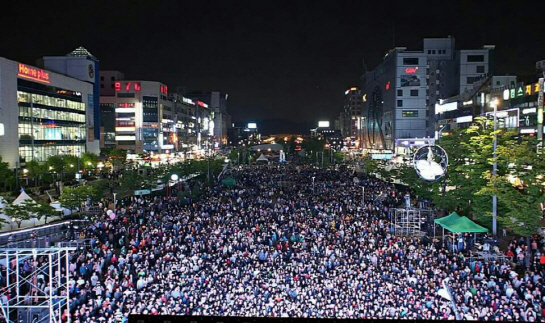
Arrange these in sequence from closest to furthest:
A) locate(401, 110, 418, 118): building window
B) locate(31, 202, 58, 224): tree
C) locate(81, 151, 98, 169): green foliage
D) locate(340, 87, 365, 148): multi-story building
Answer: locate(31, 202, 58, 224): tree → locate(81, 151, 98, 169): green foliage → locate(401, 110, 418, 118): building window → locate(340, 87, 365, 148): multi-story building

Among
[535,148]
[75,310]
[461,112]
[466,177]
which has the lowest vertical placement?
[75,310]

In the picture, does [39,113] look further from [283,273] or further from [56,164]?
[283,273]

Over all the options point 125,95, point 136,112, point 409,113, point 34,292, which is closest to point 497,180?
point 34,292

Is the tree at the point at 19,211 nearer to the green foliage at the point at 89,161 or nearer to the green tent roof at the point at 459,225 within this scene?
the green tent roof at the point at 459,225

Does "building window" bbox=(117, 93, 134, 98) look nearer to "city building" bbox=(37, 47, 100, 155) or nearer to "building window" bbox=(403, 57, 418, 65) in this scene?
"city building" bbox=(37, 47, 100, 155)

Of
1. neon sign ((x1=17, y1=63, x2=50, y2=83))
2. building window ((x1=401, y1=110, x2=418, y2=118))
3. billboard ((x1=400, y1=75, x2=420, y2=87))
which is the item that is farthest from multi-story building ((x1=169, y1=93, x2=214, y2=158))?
billboard ((x1=400, y1=75, x2=420, y2=87))

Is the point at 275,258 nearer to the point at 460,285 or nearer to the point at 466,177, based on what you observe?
the point at 460,285

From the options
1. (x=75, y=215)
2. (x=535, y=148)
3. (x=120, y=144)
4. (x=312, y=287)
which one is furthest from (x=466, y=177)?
(x=120, y=144)
